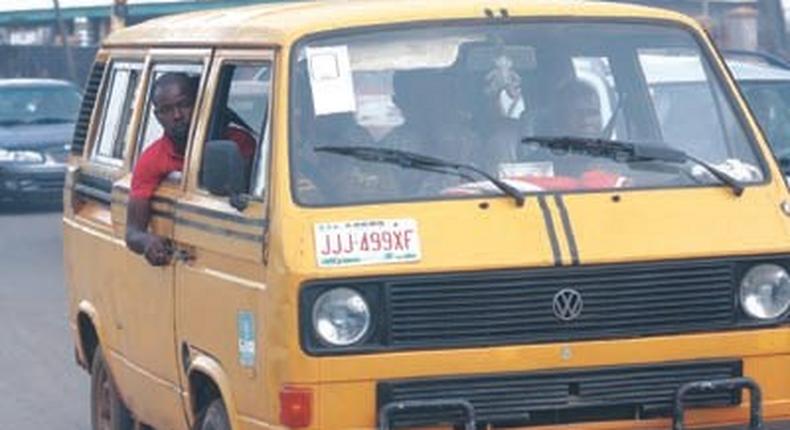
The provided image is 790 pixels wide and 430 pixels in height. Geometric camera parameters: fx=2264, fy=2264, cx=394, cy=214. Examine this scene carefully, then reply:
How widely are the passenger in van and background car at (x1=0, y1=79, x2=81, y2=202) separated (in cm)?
1686

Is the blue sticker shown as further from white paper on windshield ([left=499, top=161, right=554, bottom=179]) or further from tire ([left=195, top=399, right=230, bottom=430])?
white paper on windshield ([left=499, top=161, right=554, bottom=179])

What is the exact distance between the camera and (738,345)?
7.34 m

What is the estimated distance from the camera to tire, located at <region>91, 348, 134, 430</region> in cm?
1000

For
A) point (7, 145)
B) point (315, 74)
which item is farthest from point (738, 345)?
point (7, 145)

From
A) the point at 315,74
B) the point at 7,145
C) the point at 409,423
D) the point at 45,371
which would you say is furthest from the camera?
the point at 7,145

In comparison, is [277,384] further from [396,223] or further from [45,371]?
[45,371]

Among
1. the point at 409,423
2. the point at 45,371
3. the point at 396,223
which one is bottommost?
the point at 45,371

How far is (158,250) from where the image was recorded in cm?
839

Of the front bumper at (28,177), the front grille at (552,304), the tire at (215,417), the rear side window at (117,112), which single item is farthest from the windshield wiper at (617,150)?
the front bumper at (28,177)

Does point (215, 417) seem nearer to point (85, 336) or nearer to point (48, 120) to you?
point (85, 336)

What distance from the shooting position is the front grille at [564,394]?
23.3 ft

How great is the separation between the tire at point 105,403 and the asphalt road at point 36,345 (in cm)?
93

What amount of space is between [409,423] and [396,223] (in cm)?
64

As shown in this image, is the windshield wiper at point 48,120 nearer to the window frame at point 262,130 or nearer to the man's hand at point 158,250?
Answer: the man's hand at point 158,250
